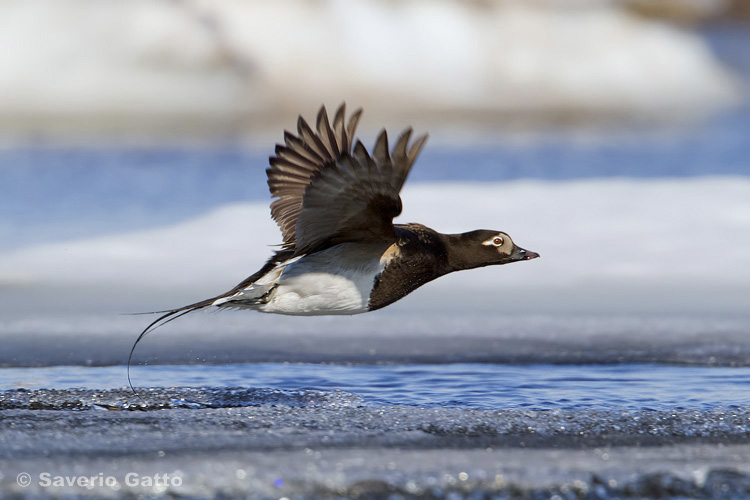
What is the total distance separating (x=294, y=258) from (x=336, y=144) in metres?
0.95

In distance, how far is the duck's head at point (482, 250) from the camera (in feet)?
21.4

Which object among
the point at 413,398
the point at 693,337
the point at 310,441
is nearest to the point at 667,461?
the point at 310,441

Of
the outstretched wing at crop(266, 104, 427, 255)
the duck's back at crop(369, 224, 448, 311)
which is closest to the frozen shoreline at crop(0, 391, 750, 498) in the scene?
the duck's back at crop(369, 224, 448, 311)

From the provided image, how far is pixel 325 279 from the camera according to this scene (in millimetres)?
5809

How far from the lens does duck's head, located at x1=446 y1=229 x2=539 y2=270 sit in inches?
257

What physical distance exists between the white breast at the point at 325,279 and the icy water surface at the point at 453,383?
2.33 ft

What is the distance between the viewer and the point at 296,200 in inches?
253

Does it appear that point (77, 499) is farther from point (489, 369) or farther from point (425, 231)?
point (489, 369)

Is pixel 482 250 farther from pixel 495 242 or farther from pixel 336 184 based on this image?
pixel 336 184

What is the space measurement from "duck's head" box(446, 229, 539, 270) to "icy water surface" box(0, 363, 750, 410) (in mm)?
972

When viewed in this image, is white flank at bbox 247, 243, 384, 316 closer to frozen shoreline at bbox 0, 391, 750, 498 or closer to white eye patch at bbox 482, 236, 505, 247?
frozen shoreline at bbox 0, 391, 750, 498

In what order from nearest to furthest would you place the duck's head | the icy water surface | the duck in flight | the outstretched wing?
the outstretched wing
the duck in flight
the icy water surface
the duck's head

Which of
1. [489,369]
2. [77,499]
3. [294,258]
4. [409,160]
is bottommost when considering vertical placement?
[77,499]

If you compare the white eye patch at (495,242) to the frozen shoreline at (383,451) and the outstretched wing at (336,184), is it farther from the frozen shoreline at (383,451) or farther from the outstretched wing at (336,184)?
the frozen shoreline at (383,451)
